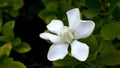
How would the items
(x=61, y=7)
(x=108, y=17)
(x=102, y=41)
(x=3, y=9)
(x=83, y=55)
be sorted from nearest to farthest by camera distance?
(x=83, y=55), (x=102, y=41), (x=108, y=17), (x=61, y=7), (x=3, y=9)

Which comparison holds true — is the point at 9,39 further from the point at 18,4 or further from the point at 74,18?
the point at 74,18

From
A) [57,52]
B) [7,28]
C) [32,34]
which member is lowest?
[32,34]

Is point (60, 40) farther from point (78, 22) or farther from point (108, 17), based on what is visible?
point (108, 17)

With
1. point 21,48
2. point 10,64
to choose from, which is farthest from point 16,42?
point 10,64

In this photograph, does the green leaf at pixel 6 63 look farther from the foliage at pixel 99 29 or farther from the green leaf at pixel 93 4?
the green leaf at pixel 93 4

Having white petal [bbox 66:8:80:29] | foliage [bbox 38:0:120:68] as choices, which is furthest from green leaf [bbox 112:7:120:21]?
white petal [bbox 66:8:80:29]

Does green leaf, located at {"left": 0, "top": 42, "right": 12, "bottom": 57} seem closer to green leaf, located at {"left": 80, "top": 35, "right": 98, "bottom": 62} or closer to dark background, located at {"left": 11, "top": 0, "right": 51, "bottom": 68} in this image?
dark background, located at {"left": 11, "top": 0, "right": 51, "bottom": 68}

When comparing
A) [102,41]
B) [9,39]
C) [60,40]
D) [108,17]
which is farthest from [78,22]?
[9,39]
